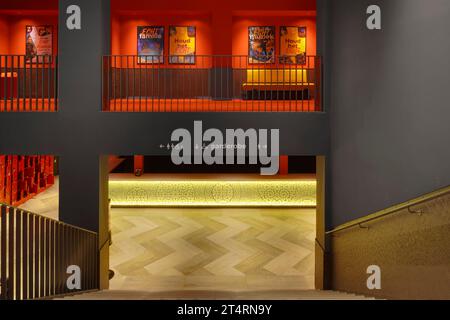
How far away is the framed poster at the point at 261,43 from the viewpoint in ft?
47.8

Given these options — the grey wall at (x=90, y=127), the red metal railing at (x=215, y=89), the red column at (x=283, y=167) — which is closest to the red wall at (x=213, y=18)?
the red metal railing at (x=215, y=89)

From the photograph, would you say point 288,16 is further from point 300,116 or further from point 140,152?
point 140,152

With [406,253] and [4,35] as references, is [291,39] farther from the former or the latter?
[406,253]

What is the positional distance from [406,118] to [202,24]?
10.4 meters

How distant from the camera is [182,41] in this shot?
14570 mm

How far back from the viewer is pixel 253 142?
310 inches

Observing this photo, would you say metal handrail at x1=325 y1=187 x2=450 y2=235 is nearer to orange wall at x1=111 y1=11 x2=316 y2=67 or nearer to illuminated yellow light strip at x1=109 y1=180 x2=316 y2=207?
illuminated yellow light strip at x1=109 y1=180 x2=316 y2=207

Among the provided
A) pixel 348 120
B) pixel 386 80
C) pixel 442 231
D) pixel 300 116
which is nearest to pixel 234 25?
pixel 300 116

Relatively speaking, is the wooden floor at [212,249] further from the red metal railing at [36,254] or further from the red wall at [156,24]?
the red wall at [156,24]

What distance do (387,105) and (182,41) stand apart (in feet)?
32.7

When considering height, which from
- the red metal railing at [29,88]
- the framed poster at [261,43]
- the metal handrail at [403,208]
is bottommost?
the metal handrail at [403,208]

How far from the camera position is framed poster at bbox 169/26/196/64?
572 inches

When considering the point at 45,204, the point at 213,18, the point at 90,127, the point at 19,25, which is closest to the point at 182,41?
the point at 213,18

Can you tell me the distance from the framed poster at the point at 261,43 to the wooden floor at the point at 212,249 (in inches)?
193
